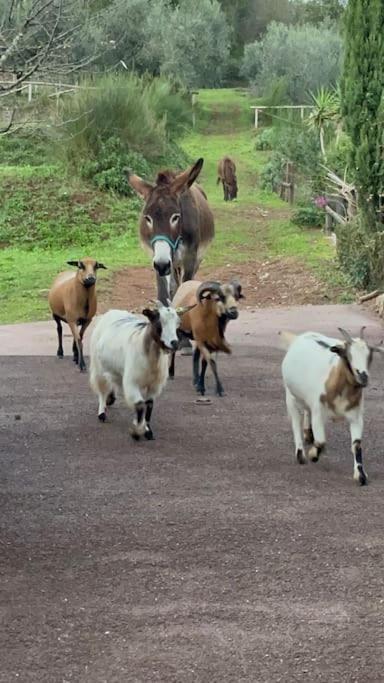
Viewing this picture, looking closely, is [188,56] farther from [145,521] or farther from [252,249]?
[145,521]

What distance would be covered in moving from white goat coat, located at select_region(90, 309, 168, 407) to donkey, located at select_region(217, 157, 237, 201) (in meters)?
20.6

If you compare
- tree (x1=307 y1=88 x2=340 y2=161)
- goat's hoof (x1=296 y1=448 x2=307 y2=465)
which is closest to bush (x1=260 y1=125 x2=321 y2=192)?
tree (x1=307 y1=88 x2=340 y2=161)

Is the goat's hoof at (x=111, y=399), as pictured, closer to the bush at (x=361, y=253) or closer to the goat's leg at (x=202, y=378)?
the goat's leg at (x=202, y=378)

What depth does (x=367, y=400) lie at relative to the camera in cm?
955

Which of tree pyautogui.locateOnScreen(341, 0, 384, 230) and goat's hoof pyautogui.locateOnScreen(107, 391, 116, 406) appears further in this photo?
tree pyautogui.locateOnScreen(341, 0, 384, 230)

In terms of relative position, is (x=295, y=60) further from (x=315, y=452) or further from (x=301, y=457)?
(x=315, y=452)

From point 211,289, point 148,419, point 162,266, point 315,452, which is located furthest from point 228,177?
point 315,452

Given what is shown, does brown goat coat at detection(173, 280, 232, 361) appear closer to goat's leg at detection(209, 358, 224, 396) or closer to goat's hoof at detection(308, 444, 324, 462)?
goat's leg at detection(209, 358, 224, 396)

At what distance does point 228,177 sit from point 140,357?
21887 millimetres

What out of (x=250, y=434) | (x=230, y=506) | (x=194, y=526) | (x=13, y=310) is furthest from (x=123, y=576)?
(x=13, y=310)

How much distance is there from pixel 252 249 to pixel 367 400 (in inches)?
569

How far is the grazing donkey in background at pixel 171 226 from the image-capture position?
10.9 meters

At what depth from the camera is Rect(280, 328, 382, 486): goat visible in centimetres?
668

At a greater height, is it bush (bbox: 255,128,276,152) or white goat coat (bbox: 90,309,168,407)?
white goat coat (bbox: 90,309,168,407)
